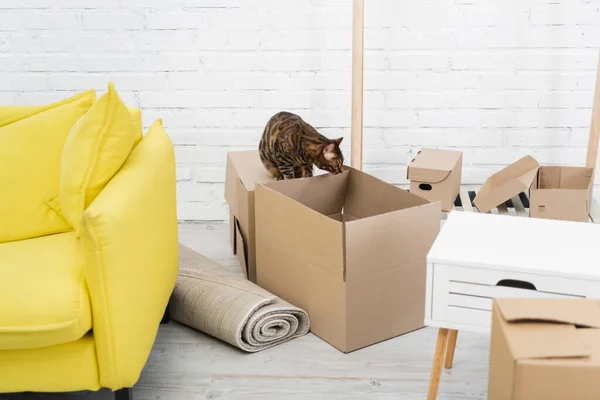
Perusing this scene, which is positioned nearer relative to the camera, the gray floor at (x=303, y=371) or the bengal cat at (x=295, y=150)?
the gray floor at (x=303, y=371)

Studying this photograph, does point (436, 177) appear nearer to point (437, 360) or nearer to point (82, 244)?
point (437, 360)

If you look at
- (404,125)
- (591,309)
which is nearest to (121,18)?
(404,125)

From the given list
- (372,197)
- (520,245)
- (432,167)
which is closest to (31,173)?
(372,197)

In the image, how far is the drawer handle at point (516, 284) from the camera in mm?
1523

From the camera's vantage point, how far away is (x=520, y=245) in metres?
1.60

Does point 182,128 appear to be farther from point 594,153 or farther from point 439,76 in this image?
point 594,153

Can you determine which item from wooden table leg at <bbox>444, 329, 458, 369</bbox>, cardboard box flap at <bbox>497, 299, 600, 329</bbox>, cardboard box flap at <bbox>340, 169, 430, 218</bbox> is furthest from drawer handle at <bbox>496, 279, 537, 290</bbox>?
cardboard box flap at <bbox>340, 169, 430, 218</bbox>

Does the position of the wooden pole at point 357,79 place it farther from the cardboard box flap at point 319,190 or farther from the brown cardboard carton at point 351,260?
the brown cardboard carton at point 351,260

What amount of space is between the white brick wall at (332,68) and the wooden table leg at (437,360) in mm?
1431

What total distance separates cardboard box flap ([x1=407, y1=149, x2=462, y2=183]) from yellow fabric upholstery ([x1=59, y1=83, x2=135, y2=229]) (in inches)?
48.6

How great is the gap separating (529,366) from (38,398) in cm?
122

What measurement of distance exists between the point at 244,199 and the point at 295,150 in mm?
226

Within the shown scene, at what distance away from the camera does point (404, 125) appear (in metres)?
2.96

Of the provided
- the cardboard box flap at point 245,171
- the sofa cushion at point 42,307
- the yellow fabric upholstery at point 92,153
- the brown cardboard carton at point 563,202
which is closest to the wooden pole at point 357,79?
the cardboard box flap at point 245,171
